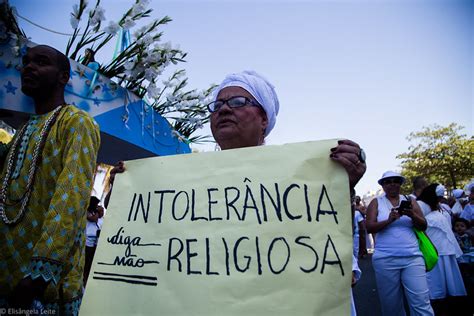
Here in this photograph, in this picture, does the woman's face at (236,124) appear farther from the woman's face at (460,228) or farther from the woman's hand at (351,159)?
the woman's face at (460,228)

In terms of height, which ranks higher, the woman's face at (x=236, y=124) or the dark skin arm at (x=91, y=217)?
the dark skin arm at (x=91, y=217)

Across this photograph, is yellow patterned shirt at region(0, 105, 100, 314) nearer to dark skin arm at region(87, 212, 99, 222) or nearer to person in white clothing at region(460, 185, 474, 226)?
dark skin arm at region(87, 212, 99, 222)

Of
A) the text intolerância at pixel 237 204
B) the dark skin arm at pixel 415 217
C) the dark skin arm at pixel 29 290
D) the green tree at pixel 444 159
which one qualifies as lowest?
the dark skin arm at pixel 29 290

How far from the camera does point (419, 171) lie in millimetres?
26922

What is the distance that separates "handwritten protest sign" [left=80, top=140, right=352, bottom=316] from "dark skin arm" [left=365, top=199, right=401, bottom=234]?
115 inches

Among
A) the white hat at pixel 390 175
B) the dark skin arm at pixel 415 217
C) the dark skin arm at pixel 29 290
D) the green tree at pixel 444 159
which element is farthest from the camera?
the green tree at pixel 444 159

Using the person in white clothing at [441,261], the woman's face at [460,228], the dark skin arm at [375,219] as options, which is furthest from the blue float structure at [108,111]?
the woman's face at [460,228]

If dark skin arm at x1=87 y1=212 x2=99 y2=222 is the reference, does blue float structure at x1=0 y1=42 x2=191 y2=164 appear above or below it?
above

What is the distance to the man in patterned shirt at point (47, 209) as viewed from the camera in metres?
1.21

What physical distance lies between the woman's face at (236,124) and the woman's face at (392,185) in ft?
9.38

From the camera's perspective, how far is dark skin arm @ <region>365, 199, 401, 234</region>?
3.59 m

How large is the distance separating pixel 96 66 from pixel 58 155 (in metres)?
1.42

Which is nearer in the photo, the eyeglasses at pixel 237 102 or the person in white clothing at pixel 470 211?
the eyeglasses at pixel 237 102

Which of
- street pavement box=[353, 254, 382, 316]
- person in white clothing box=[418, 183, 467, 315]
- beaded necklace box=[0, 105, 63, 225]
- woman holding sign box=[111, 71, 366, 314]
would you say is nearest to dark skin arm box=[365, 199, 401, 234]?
person in white clothing box=[418, 183, 467, 315]
